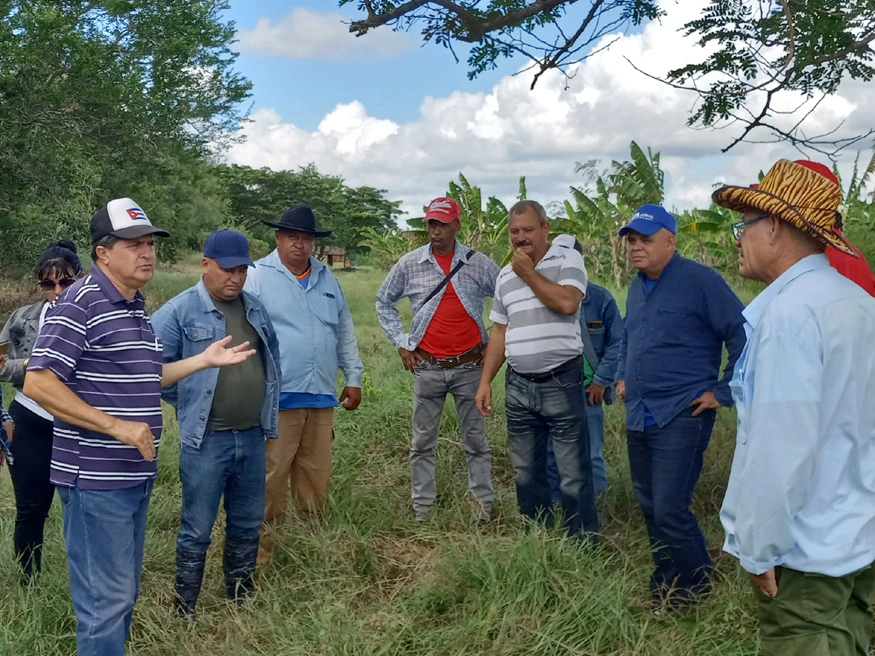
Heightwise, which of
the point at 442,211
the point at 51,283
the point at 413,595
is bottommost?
the point at 413,595

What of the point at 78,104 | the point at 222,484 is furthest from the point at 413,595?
the point at 78,104

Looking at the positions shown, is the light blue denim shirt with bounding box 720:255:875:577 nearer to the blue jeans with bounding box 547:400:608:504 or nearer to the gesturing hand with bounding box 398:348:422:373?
the blue jeans with bounding box 547:400:608:504

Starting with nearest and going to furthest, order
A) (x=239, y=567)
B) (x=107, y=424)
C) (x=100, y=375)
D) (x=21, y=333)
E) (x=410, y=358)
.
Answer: (x=107, y=424) < (x=100, y=375) < (x=239, y=567) < (x=21, y=333) < (x=410, y=358)

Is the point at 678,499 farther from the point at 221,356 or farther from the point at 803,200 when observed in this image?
the point at 221,356

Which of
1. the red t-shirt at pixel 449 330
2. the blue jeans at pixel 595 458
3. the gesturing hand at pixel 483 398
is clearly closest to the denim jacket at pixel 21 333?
the red t-shirt at pixel 449 330

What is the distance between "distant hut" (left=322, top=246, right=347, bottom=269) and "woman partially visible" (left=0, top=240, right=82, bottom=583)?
62.7 m

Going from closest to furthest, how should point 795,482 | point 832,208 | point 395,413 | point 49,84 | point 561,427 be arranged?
point 795,482
point 832,208
point 561,427
point 395,413
point 49,84

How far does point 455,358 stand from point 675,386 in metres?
1.78

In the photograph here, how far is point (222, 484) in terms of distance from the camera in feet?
13.7

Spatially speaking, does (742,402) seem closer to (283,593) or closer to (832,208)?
(832,208)

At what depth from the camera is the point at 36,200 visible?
14297 millimetres

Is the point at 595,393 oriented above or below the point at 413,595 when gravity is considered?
above

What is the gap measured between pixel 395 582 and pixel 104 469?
1854mm

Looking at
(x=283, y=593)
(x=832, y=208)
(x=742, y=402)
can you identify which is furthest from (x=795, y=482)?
(x=283, y=593)
